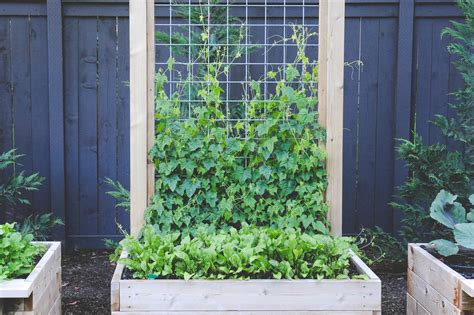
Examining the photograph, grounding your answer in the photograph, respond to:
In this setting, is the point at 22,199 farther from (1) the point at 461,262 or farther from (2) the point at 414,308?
(1) the point at 461,262

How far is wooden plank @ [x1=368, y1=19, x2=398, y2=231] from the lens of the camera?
4.97 meters

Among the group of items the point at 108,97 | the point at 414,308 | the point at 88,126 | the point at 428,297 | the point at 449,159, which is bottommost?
the point at 414,308

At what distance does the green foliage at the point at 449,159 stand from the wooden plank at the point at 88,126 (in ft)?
7.49

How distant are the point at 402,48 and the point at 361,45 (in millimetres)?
304

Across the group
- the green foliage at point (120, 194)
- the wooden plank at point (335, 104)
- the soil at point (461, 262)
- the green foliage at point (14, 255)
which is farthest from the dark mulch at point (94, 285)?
the green foliage at point (14, 255)

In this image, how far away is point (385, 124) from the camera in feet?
16.5

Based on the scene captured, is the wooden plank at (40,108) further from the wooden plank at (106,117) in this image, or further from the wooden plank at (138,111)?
the wooden plank at (138,111)

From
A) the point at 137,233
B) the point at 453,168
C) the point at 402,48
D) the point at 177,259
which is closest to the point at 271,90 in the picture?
the point at 402,48

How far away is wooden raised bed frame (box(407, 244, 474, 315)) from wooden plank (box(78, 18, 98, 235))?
2.64m

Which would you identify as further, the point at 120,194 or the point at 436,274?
the point at 120,194

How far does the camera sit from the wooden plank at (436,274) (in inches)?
107

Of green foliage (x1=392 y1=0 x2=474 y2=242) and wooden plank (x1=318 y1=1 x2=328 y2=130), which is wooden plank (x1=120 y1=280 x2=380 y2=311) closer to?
wooden plank (x1=318 y1=1 x2=328 y2=130)

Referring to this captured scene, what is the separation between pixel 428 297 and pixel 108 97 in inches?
115

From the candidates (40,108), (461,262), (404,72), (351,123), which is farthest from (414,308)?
(40,108)
